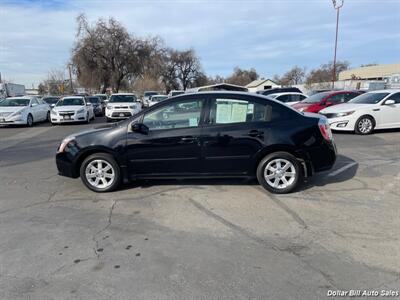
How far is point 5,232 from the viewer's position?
13.3ft

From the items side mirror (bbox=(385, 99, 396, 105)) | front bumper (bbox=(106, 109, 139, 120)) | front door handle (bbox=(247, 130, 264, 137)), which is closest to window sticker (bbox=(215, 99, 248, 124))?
front door handle (bbox=(247, 130, 264, 137))

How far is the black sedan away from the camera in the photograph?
→ 5230 mm

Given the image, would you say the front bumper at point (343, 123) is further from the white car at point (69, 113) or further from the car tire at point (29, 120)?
the car tire at point (29, 120)

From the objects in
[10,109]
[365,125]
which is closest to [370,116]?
[365,125]

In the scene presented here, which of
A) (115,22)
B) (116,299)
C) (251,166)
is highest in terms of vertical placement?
(115,22)

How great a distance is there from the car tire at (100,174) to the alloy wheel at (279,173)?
8.09 ft

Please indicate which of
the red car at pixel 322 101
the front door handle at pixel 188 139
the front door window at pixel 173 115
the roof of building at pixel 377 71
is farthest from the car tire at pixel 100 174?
the roof of building at pixel 377 71

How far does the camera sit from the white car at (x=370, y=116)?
11.3 meters

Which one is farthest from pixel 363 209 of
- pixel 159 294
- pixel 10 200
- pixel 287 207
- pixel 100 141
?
pixel 10 200

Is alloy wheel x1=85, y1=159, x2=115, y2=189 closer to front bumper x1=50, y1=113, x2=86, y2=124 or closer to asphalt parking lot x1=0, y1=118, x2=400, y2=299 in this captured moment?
asphalt parking lot x1=0, y1=118, x2=400, y2=299

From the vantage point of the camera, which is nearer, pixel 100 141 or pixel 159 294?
pixel 159 294

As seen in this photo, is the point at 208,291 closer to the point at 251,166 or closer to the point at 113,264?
the point at 113,264

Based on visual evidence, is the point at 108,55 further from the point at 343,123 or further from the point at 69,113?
the point at 343,123

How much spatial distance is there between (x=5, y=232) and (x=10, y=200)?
1.37 metres
